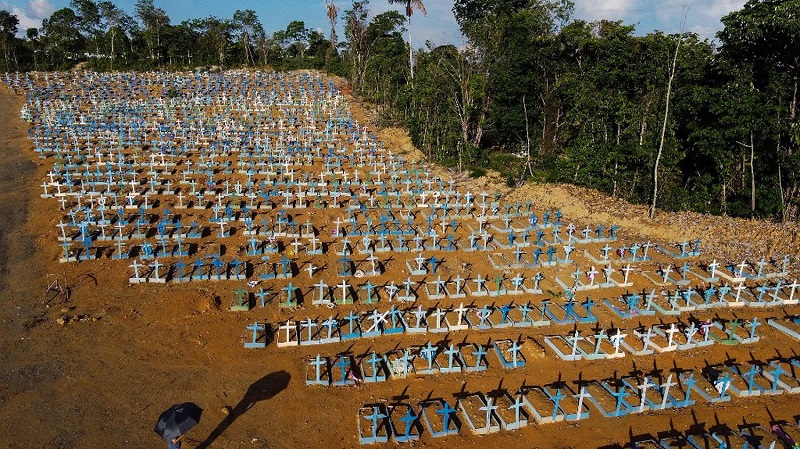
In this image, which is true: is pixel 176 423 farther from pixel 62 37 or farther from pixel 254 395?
pixel 62 37

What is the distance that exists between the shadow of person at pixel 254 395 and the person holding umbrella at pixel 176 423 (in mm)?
1586

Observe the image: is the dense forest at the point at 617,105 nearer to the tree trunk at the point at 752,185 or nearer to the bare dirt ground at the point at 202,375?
the tree trunk at the point at 752,185

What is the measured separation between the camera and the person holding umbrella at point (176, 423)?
8086 millimetres

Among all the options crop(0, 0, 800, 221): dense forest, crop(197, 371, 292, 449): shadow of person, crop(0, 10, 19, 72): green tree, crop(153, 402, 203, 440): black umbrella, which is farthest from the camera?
crop(0, 10, 19, 72): green tree

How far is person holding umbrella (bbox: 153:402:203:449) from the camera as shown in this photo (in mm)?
8086

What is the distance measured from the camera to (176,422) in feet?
26.8

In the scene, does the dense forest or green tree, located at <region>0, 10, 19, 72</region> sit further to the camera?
green tree, located at <region>0, 10, 19, 72</region>

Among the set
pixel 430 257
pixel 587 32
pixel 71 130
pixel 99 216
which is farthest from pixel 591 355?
pixel 71 130

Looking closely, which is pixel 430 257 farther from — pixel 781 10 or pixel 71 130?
A: pixel 71 130

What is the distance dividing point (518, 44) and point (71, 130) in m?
Answer: 28.3

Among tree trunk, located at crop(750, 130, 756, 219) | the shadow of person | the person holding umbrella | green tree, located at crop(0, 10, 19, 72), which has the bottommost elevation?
the shadow of person

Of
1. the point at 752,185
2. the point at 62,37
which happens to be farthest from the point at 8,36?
the point at 752,185

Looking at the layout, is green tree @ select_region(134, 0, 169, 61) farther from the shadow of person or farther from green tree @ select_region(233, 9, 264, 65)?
Answer: the shadow of person

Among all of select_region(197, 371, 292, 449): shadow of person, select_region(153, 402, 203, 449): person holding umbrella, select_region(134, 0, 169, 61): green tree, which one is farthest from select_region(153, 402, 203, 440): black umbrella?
select_region(134, 0, 169, 61): green tree
